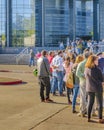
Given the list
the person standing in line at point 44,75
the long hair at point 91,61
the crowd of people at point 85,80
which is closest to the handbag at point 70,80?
the crowd of people at point 85,80

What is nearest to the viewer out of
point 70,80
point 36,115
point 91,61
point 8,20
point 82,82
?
point 91,61

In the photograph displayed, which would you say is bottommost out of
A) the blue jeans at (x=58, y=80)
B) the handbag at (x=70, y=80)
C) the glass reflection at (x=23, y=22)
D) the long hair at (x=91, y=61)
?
the blue jeans at (x=58, y=80)

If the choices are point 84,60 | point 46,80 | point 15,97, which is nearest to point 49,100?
point 46,80

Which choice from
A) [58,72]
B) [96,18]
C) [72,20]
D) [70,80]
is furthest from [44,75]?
[96,18]

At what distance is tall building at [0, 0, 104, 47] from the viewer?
8244cm

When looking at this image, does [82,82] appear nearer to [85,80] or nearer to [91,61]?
[85,80]

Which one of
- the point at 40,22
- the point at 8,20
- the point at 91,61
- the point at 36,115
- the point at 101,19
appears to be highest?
the point at 101,19

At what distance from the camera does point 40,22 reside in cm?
8306

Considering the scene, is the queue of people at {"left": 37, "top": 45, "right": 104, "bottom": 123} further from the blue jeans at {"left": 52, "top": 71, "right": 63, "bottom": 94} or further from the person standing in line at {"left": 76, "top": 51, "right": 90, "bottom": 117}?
the blue jeans at {"left": 52, "top": 71, "right": 63, "bottom": 94}

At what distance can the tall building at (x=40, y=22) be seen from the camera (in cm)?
8244

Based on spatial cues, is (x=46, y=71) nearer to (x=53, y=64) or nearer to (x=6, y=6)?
(x=53, y=64)

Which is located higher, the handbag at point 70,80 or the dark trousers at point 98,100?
the handbag at point 70,80

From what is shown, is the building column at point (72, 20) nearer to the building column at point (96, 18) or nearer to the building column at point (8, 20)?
the building column at point (96, 18)

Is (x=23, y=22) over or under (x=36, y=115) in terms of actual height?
over
